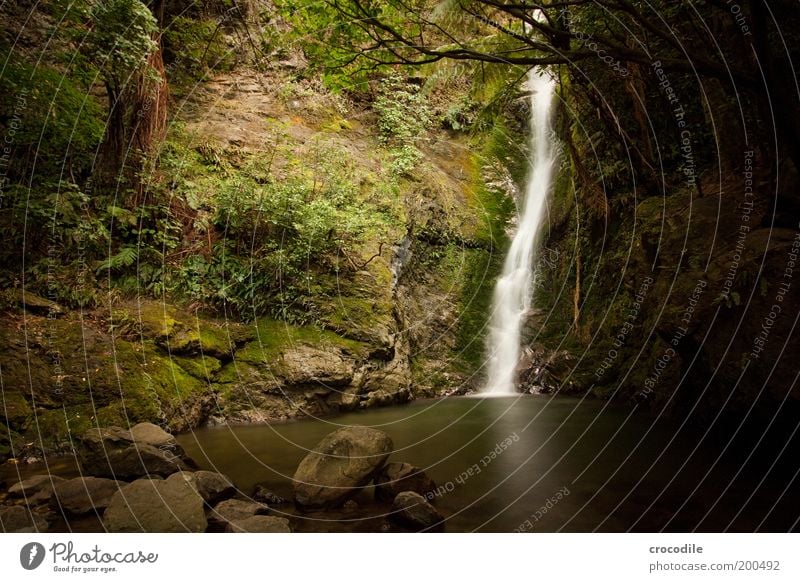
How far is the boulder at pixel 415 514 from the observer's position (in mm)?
3650

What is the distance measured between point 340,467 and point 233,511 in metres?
1.05

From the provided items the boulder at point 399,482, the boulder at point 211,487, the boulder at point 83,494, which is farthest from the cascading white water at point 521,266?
the boulder at point 83,494

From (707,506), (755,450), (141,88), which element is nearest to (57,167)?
(141,88)

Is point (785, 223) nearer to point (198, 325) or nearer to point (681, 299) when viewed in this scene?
point (681, 299)

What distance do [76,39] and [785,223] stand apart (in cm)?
946

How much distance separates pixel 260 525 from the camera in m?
3.58

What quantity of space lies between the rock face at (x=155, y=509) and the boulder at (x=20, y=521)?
1.79 feet

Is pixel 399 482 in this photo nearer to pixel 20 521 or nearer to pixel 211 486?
pixel 211 486

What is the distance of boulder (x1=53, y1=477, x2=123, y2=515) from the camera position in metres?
3.82

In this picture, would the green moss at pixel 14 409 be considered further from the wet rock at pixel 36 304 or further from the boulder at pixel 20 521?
the boulder at pixel 20 521

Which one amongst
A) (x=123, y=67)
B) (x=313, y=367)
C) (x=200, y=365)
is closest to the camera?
(x=123, y=67)

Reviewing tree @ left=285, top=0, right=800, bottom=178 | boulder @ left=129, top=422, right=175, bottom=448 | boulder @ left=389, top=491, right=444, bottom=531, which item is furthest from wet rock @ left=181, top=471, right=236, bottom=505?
tree @ left=285, top=0, right=800, bottom=178

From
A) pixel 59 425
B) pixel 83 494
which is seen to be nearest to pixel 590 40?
pixel 83 494
